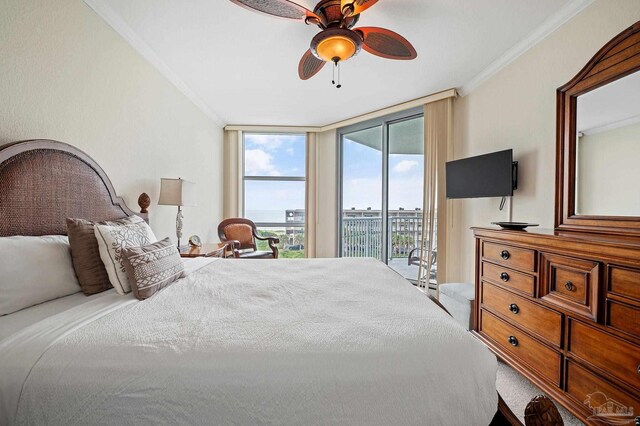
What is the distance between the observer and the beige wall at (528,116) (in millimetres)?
1818

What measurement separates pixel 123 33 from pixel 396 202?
3.51 meters

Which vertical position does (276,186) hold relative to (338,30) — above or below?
below

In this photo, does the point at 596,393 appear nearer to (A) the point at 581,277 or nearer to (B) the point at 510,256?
(A) the point at 581,277

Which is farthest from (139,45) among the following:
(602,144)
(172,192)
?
(602,144)

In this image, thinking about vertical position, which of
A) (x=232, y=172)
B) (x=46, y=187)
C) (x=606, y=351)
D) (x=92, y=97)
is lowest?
(x=606, y=351)

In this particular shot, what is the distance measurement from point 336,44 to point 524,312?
6.81 ft

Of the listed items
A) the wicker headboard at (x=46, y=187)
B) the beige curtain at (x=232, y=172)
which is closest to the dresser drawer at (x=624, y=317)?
the wicker headboard at (x=46, y=187)

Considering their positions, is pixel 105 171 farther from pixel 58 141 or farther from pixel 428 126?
pixel 428 126

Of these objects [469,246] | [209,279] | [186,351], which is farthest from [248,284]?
[469,246]

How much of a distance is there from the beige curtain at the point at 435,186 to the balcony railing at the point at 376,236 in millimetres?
247

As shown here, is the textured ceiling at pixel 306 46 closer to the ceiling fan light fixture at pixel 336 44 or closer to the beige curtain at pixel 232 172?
the ceiling fan light fixture at pixel 336 44

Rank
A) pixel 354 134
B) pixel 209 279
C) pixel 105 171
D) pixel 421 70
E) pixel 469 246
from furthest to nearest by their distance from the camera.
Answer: pixel 354 134 < pixel 469 246 < pixel 421 70 < pixel 105 171 < pixel 209 279

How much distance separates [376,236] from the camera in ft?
14.2

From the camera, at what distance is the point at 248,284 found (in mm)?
1537
